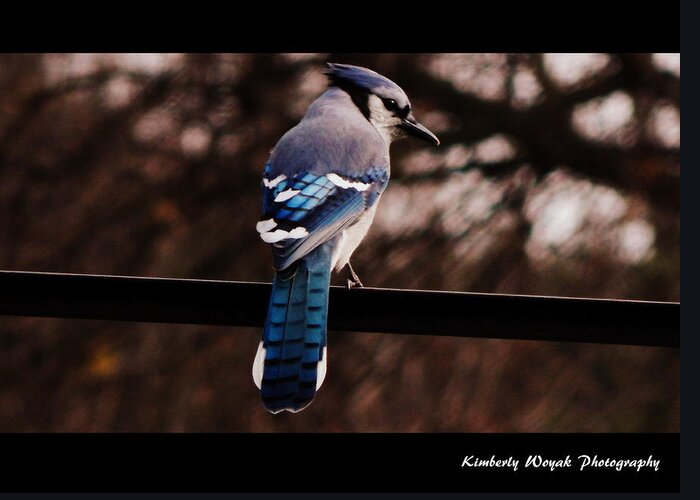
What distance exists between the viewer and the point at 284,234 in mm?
2709

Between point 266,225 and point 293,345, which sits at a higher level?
point 266,225

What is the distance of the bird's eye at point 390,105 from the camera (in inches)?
148

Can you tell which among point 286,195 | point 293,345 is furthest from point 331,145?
point 293,345

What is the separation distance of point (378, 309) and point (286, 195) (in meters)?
0.81

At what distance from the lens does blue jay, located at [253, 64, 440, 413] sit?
2.51 metres

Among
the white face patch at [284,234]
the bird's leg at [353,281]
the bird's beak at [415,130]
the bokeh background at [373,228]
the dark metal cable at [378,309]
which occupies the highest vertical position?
the dark metal cable at [378,309]

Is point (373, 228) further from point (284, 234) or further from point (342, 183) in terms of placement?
point (284, 234)

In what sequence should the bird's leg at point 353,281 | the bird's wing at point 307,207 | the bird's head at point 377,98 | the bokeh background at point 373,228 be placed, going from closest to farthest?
the bird's wing at point 307,207 < the bird's leg at point 353,281 < the bird's head at point 377,98 < the bokeh background at point 373,228

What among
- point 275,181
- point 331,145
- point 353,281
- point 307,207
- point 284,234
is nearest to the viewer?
point 284,234

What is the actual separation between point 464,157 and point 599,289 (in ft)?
3.97

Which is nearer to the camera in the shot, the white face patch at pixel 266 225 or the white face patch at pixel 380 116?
the white face patch at pixel 266 225

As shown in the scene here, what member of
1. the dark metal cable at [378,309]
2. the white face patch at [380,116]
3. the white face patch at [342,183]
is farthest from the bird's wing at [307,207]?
the white face patch at [380,116]

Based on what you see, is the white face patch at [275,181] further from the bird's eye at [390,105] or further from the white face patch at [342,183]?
the bird's eye at [390,105]

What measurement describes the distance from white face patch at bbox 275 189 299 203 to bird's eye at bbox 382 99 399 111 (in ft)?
3.06
